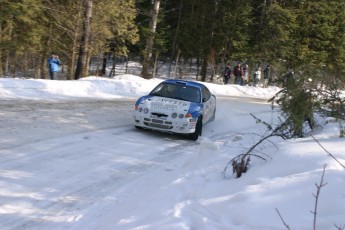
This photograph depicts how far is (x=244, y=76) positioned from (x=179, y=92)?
76.3 feet

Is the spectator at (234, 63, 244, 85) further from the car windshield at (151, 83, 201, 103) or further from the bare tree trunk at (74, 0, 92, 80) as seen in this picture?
the car windshield at (151, 83, 201, 103)

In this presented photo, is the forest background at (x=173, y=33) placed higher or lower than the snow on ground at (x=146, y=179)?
higher

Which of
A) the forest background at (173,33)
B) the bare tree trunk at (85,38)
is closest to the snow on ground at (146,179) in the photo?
the bare tree trunk at (85,38)

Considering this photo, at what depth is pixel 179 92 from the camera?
11719 mm

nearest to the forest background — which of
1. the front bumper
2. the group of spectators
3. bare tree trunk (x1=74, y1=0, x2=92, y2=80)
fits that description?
bare tree trunk (x1=74, y1=0, x2=92, y2=80)

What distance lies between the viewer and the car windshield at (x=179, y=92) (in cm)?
1155

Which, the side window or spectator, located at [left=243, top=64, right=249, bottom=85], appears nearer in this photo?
the side window

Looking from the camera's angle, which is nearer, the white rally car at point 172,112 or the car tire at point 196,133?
the white rally car at point 172,112

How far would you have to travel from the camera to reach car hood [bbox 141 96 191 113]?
421 inches

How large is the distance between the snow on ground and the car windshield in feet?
3.78

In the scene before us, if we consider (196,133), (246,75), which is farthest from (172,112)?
(246,75)

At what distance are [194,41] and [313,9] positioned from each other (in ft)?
39.7

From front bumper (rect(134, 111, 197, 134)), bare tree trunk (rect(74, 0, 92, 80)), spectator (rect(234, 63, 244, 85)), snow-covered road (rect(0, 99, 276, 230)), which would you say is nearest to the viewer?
snow-covered road (rect(0, 99, 276, 230))

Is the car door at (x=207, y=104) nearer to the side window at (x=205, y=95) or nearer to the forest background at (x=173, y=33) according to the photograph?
the side window at (x=205, y=95)
